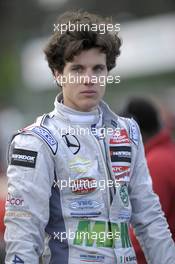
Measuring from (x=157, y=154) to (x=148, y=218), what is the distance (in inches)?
49.8

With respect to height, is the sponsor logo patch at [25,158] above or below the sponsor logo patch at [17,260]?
above

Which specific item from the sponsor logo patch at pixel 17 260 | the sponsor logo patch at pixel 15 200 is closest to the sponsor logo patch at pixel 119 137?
the sponsor logo patch at pixel 15 200

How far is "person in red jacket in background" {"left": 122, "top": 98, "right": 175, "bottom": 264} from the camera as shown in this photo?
598 cm

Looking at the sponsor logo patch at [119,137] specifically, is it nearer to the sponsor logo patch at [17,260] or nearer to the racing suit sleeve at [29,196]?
the racing suit sleeve at [29,196]

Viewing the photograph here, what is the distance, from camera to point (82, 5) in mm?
30812

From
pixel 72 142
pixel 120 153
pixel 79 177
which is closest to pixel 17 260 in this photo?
pixel 79 177

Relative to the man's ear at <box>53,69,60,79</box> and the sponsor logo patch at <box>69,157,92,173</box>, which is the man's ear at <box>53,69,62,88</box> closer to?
the man's ear at <box>53,69,60,79</box>

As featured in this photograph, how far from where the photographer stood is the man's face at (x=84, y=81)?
16.0 feet

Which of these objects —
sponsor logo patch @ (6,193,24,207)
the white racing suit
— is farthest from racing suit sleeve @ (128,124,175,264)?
sponsor logo patch @ (6,193,24,207)

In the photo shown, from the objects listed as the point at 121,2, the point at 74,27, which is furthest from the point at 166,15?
the point at 74,27

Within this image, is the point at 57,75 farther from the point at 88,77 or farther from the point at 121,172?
the point at 121,172

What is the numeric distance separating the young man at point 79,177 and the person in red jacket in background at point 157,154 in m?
0.92

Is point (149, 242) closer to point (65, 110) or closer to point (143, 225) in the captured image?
point (143, 225)

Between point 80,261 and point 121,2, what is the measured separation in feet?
89.5
